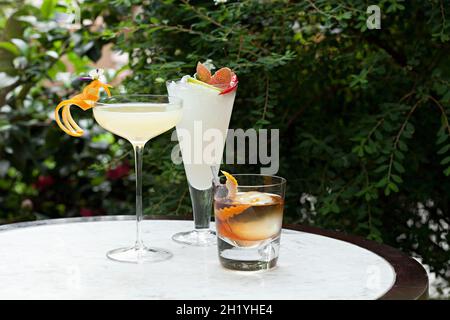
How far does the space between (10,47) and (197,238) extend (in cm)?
173

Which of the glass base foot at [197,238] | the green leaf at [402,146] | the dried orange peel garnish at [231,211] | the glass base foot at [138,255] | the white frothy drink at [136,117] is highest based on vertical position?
the white frothy drink at [136,117]

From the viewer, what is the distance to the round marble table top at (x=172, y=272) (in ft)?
3.53

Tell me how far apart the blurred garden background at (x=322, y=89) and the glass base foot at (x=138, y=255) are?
740 millimetres

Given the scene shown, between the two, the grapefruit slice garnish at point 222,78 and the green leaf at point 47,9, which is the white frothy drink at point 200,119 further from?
the green leaf at point 47,9

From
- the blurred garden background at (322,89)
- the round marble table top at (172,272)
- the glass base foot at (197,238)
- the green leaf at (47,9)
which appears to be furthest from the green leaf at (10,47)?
the glass base foot at (197,238)

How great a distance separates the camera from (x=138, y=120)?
50.7 inches

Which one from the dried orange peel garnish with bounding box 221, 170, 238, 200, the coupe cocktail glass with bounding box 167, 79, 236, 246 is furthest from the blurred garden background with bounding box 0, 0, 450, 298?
the dried orange peel garnish with bounding box 221, 170, 238, 200

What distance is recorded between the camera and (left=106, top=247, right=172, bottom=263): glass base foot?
1.26 metres

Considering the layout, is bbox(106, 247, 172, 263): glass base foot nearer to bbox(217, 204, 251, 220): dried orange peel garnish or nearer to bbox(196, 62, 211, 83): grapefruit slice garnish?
bbox(217, 204, 251, 220): dried orange peel garnish

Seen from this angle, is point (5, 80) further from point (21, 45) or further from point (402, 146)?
point (402, 146)

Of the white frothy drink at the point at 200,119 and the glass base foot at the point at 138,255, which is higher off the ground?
the white frothy drink at the point at 200,119

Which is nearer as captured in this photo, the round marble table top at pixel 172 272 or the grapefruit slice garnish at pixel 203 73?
the round marble table top at pixel 172 272
